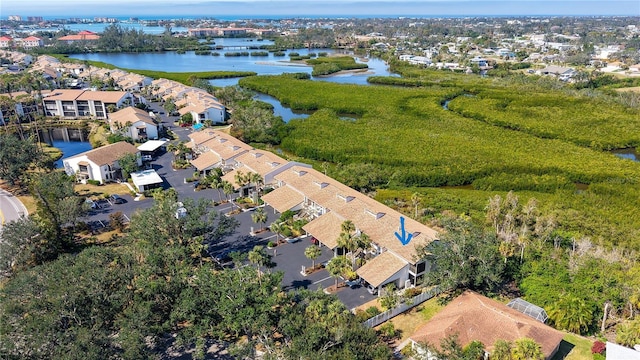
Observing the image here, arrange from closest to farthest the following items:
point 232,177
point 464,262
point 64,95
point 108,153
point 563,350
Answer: point 563,350 < point 464,262 < point 232,177 < point 108,153 < point 64,95

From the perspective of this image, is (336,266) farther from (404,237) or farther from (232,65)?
(232,65)

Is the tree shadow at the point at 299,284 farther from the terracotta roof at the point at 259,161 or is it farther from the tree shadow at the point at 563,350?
the terracotta roof at the point at 259,161

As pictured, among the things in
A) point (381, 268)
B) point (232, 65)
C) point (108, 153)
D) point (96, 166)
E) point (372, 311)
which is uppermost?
point (232, 65)

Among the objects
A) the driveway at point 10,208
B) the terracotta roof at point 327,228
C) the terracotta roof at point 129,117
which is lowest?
the driveway at point 10,208

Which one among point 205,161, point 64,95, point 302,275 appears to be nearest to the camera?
point 302,275

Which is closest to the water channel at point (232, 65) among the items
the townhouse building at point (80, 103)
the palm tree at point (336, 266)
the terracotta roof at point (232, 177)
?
the townhouse building at point (80, 103)

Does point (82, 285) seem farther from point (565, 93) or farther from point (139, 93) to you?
point (565, 93)

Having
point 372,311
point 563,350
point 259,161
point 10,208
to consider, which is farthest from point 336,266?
point 10,208

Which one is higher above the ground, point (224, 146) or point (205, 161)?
point (224, 146)
